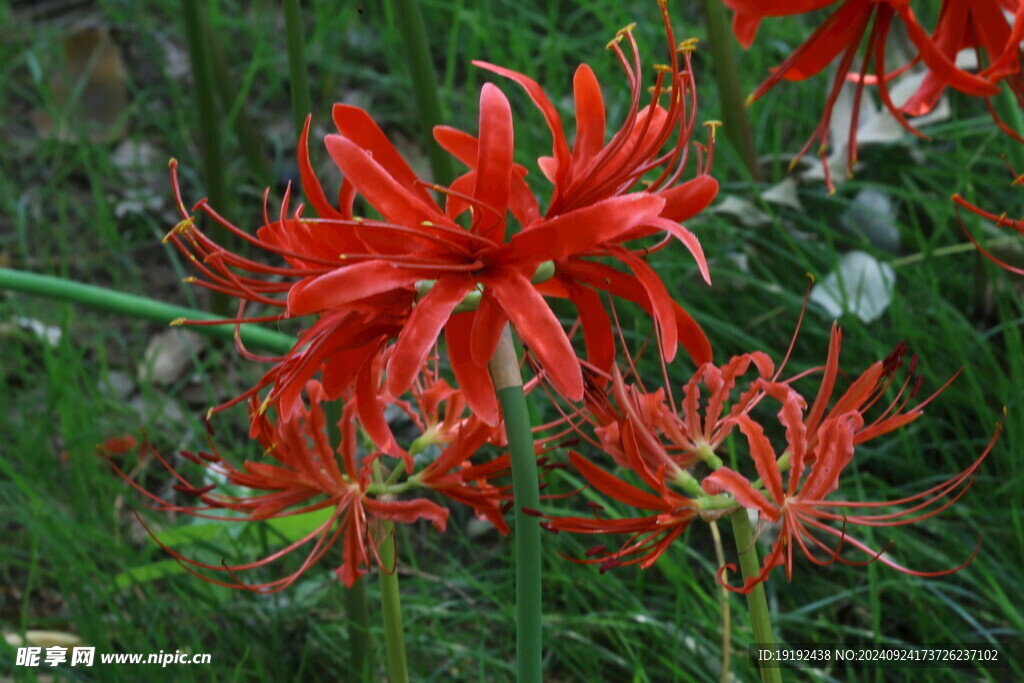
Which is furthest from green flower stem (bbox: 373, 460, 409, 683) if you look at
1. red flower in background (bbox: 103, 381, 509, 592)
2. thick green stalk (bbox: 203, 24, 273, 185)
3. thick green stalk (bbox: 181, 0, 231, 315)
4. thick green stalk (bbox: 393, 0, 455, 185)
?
thick green stalk (bbox: 203, 24, 273, 185)

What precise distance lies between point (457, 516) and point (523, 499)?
1164 millimetres

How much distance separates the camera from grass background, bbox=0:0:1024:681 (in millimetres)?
1374

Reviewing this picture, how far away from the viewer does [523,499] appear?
25.0 inches

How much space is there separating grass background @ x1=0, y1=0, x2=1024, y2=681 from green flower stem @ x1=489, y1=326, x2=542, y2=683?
555 mm

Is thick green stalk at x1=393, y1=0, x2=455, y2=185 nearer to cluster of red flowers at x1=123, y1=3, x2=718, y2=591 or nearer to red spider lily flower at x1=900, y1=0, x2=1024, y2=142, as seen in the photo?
cluster of red flowers at x1=123, y1=3, x2=718, y2=591

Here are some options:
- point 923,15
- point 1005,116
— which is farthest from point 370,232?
point 923,15

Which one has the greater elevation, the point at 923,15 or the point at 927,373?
the point at 923,15

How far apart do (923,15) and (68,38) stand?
2076 millimetres

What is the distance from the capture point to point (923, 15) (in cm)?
212

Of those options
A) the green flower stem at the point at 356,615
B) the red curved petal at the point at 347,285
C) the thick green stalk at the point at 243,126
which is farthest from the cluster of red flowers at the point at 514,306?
the thick green stalk at the point at 243,126

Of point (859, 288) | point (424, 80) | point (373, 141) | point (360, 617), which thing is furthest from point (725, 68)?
point (373, 141)

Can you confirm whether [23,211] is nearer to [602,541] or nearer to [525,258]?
[602,541]

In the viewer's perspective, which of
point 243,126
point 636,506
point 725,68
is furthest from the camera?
point 243,126

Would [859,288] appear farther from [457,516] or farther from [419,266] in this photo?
[419,266]
